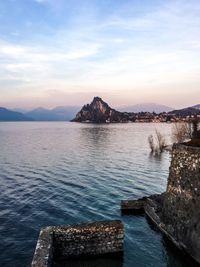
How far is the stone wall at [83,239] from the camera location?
1086 inches

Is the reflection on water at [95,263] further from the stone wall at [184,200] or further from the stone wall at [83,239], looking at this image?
the stone wall at [184,200]

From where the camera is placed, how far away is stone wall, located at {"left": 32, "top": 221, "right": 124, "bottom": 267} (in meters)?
27.6

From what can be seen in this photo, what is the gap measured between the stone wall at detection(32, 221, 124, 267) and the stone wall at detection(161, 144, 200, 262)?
233 inches

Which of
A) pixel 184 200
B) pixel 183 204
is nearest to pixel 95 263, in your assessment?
pixel 183 204

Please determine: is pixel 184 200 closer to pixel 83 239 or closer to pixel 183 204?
pixel 183 204

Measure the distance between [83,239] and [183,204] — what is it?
384 inches

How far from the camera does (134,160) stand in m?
86.9

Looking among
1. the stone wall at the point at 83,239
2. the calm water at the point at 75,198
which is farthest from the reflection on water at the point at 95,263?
the stone wall at the point at 83,239

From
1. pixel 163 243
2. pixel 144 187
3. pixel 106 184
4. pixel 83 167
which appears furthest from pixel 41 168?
pixel 163 243

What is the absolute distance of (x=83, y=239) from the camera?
27.9 metres

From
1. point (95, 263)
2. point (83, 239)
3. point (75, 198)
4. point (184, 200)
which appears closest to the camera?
point (95, 263)

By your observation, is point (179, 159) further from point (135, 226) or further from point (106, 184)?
point (106, 184)

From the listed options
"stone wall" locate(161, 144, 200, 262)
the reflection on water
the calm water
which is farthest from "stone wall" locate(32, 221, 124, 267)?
"stone wall" locate(161, 144, 200, 262)

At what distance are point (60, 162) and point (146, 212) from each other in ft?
146
